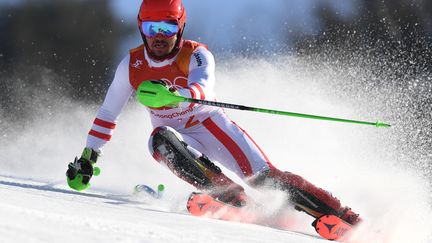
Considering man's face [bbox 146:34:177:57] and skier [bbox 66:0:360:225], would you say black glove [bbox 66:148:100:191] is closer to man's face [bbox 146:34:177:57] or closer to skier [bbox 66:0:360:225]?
skier [bbox 66:0:360:225]

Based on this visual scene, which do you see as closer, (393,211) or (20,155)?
(393,211)

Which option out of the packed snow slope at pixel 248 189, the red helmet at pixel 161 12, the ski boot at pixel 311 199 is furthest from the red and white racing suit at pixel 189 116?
the packed snow slope at pixel 248 189

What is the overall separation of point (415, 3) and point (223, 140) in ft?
69.7

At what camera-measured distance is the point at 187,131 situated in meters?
4.96

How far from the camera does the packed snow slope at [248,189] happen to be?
2.51m

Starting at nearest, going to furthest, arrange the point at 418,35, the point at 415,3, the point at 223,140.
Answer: the point at 223,140
the point at 418,35
the point at 415,3

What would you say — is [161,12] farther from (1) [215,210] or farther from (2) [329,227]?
(2) [329,227]

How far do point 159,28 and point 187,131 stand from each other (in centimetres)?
77

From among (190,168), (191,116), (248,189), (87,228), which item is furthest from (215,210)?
(87,228)

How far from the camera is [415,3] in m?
24.5

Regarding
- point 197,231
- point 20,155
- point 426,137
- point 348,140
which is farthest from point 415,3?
point 197,231

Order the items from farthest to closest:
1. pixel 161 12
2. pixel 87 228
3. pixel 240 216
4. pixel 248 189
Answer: pixel 248 189 → pixel 161 12 → pixel 240 216 → pixel 87 228

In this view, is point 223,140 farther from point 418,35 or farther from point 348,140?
point 418,35

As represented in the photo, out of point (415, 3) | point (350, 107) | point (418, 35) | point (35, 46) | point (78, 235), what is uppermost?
point (415, 3)
